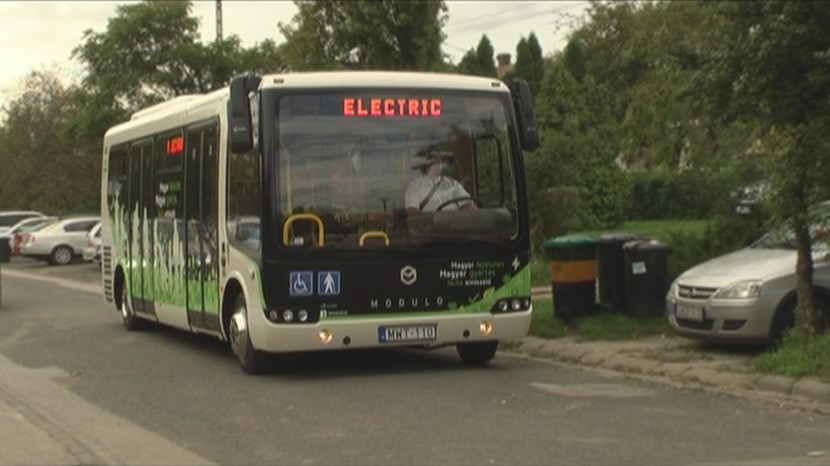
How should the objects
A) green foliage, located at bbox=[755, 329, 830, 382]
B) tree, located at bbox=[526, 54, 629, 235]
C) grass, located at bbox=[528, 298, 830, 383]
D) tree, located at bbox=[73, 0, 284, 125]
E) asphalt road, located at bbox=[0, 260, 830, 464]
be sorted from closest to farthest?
asphalt road, located at bbox=[0, 260, 830, 464] → green foliage, located at bbox=[755, 329, 830, 382] → grass, located at bbox=[528, 298, 830, 383] → tree, located at bbox=[526, 54, 629, 235] → tree, located at bbox=[73, 0, 284, 125]

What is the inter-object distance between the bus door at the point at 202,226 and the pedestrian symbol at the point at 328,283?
6.83ft

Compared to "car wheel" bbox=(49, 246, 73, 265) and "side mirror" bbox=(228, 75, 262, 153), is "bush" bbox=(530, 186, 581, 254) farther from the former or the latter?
"car wheel" bbox=(49, 246, 73, 265)

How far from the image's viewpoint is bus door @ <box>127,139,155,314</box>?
17.6 m

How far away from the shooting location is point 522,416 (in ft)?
34.8

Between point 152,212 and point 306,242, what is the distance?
5320mm

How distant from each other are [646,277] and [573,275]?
85 centimetres

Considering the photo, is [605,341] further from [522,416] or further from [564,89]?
[564,89]

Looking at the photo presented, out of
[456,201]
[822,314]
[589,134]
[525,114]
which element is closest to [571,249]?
[525,114]

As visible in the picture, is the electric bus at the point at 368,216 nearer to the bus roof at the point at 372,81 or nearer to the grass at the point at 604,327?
the bus roof at the point at 372,81

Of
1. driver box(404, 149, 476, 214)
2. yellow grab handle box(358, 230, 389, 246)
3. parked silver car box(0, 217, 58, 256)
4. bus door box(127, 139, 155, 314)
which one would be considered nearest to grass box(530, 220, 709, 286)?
driver box(404, 149, 476, 214)

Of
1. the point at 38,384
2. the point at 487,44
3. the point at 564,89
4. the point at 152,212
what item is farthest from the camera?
the point at 487,44

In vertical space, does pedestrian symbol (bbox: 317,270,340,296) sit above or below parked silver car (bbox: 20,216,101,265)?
above

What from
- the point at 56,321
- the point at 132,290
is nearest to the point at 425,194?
the point at 132,290

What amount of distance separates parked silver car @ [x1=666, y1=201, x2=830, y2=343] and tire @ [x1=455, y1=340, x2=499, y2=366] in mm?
1979
